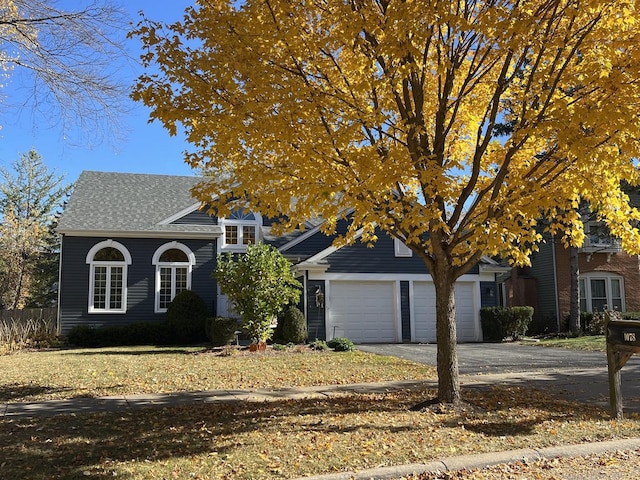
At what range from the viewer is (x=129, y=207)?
2214cm

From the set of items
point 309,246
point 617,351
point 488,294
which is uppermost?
point 309,246

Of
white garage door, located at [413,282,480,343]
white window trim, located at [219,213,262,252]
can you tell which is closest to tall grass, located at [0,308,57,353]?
white window trim, located at [219,213,262,252]

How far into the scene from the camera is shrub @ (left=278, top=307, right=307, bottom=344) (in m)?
17.8

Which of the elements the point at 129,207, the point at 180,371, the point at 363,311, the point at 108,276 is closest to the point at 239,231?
the point at 129,207

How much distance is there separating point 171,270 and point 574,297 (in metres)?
17.0

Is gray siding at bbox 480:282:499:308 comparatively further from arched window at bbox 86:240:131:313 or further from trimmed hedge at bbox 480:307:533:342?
arched window at bbox 86:240:131:313

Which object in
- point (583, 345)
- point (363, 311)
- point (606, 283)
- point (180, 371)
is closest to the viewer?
point (180, 371)

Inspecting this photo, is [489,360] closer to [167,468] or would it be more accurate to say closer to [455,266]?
[455,266]

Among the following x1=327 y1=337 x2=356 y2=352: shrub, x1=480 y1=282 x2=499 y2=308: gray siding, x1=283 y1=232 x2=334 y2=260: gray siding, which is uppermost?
x1=283 y1=232 x2=334 y2=260: gray siding

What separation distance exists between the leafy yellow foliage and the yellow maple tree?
22mm

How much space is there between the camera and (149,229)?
2062cm

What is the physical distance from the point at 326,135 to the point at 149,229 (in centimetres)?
1563

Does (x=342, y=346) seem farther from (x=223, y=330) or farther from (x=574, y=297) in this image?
(x=574, y=297)

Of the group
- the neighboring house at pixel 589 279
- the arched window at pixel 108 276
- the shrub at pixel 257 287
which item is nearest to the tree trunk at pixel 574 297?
the neighboring house at pixel 589 279
